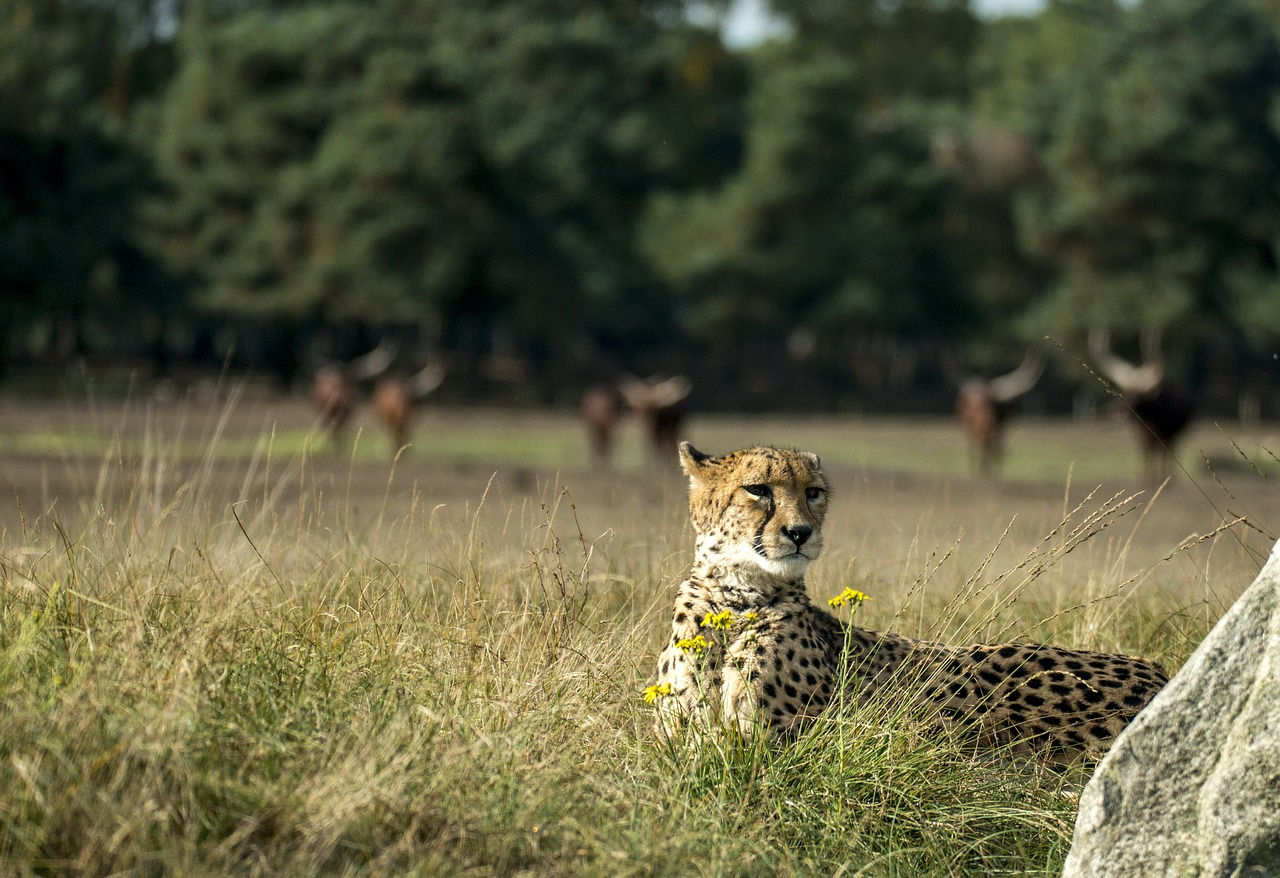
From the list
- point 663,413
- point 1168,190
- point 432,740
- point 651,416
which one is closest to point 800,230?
point 1168,190

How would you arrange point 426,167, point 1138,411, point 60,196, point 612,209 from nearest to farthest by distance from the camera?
point 1138,411
point 60,196
point 426,167
point 612,209

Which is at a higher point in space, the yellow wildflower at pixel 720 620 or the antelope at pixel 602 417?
the yellow wildflower at pixel 720 620

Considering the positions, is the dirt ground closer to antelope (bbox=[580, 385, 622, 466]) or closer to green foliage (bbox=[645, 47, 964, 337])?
antelope (bbox=[580, 385, 622, 466])

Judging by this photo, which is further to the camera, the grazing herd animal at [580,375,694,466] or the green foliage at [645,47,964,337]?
the green foliage at [645,47,964,337]

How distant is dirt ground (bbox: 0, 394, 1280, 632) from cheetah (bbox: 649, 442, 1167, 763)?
1.41ft

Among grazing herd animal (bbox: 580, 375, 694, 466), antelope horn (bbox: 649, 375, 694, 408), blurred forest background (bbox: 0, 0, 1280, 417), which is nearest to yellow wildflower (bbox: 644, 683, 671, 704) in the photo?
grazing herd animal (bbox: 580, 375, 694, 466)

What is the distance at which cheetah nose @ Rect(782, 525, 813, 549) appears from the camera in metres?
4.50

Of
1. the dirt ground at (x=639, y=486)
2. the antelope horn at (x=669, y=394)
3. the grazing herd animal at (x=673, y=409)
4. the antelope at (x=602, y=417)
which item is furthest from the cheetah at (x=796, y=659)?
the antelope at (x=602, y=417)

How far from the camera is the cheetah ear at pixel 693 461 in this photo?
4875 mm

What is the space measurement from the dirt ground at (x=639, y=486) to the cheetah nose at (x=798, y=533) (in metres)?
0.90

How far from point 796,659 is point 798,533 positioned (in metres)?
0.41

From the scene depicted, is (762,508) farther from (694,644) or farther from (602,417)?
(602,417)

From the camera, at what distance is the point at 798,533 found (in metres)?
4.51

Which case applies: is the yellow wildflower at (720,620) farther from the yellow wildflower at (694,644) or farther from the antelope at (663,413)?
the antelope at (663,413)
